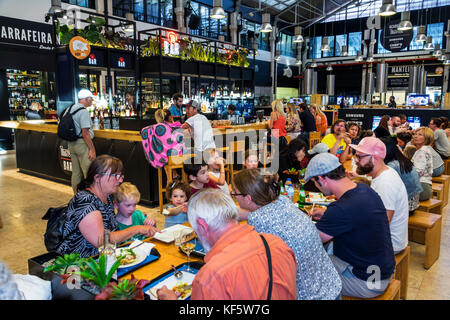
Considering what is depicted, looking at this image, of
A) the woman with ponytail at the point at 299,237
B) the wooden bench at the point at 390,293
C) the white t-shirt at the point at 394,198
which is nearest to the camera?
the woman with ponytail at the point at 299,237

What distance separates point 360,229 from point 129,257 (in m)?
1.46

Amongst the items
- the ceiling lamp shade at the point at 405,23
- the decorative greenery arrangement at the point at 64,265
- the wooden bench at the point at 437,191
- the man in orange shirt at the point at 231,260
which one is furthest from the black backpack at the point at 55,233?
the ceiling lamp shade at the point at 405,23

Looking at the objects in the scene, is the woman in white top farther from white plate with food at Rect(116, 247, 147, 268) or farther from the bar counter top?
white plate with food at Rect(116, 247, 147, 268)

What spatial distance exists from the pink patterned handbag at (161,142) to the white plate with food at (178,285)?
3339mm

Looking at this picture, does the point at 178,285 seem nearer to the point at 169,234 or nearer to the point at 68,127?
the point at 169,234

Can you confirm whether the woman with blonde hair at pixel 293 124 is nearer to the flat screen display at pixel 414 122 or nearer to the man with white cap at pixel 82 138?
the man with white cap at pixel 82 138

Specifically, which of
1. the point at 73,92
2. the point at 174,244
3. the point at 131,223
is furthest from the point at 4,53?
the point at 174,244

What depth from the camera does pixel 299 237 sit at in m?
1.78

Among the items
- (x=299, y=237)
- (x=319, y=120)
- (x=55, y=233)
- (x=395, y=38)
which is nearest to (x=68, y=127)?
(x=55, y=233)

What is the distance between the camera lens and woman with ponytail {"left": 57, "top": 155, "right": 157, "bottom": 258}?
7.11 ft

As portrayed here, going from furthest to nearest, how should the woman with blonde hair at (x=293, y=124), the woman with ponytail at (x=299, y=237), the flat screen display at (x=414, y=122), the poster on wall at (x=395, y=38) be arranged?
the poster on wall at (x=395, y=38)
the flat screen display at (x=414, y=122)
the woman with blonde hair at (x=293, y=124)
the woman with ponytail at (x=299, y=237)

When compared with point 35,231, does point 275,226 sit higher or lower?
higher

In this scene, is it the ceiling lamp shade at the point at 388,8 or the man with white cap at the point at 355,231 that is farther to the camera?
the ceiling lamp shade at the point at 388,8

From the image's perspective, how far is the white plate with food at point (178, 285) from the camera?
5.45 ft
